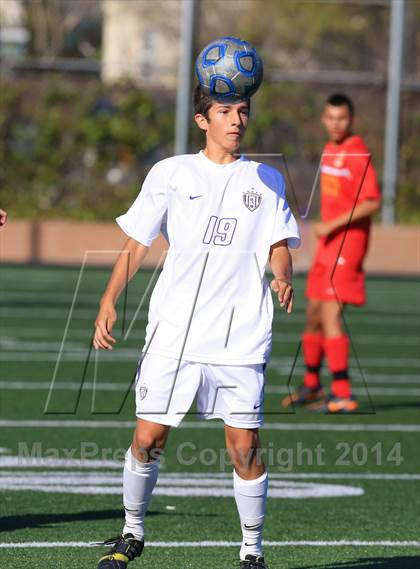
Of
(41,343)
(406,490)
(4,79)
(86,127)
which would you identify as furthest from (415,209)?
(406,490)

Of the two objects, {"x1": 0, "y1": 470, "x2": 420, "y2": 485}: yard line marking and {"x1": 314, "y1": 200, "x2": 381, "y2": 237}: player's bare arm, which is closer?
{"x1": 0, "y1": 470, "x2": 420, "y2": 485}: yard line marking

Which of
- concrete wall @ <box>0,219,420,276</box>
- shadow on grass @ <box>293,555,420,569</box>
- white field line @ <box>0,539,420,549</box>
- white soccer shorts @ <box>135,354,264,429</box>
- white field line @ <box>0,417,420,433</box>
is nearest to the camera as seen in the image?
white soccer shorts @ <box>135,354,264,429</box>


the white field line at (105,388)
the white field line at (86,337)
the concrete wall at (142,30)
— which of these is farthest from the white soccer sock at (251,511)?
the concrete wall at (142,30)

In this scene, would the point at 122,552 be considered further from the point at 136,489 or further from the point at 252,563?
the point at 252,563

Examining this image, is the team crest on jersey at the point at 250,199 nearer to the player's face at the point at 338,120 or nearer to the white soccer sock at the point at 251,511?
the white soccer sock at the point at 251,511

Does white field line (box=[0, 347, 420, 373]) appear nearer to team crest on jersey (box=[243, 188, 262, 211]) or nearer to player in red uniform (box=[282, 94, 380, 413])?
player in red uniform (box=[282, 94, 380, 413])

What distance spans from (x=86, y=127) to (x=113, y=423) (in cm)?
1853

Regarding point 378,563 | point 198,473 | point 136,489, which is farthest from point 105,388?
point 136,489

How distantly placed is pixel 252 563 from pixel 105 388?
18.3 feet

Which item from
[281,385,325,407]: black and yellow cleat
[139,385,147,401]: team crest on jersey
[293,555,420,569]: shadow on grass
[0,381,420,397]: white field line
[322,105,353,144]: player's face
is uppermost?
[322,105,353,144]: player's face

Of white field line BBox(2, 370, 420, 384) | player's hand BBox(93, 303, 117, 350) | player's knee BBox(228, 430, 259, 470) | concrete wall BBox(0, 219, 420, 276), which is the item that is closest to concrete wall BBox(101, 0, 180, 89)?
concrete wall BBox(0, 219, 420, 276)

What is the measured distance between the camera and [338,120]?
31.5 feet

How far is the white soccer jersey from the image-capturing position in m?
5.08

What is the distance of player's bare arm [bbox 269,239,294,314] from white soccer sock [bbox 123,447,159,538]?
74 centimetres
